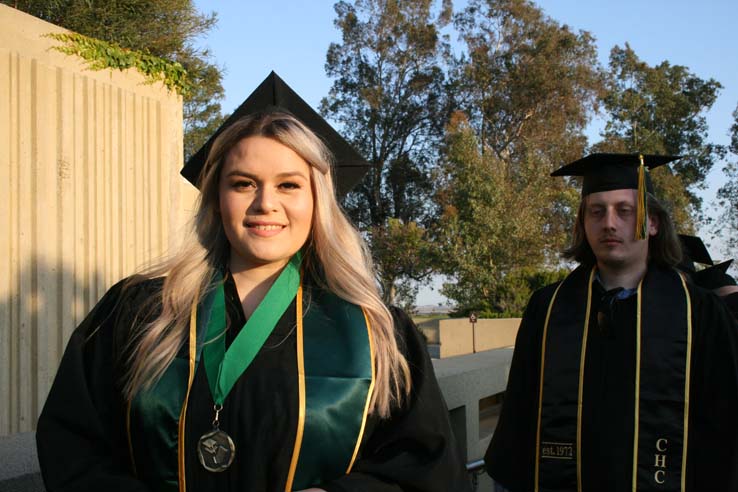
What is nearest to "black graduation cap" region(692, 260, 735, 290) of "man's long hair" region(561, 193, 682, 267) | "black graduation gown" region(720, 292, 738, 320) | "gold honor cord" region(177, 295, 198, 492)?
"black graduation gown" region(720, 292, 738, 320)

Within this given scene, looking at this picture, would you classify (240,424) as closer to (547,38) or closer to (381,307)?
(381,307)

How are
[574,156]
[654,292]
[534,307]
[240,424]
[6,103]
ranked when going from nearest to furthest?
[240,424]
[654,292]
[534,307]
[6,103]
[574,156]

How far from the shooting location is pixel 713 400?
295 cm

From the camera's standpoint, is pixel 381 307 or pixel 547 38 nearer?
pixel 381 307

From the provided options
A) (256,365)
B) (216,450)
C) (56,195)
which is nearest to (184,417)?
(216,450)

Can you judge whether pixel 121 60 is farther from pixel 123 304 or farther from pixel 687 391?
pixel 687 391

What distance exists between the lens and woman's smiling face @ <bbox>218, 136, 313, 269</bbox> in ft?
6.60

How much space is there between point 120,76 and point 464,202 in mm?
18367

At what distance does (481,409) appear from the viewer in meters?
5.55

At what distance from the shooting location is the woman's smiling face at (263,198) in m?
2.01

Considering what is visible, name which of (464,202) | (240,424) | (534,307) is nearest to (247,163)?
(240,424)

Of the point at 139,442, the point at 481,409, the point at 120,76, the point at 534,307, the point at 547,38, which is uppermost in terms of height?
the point at 547,38

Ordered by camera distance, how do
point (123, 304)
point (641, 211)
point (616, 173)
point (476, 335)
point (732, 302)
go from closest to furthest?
point (123, 304) < point (641, 211) < point (616, 173) < point (732, 302) < point (476, 335)

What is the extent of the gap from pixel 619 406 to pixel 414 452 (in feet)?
4.77
